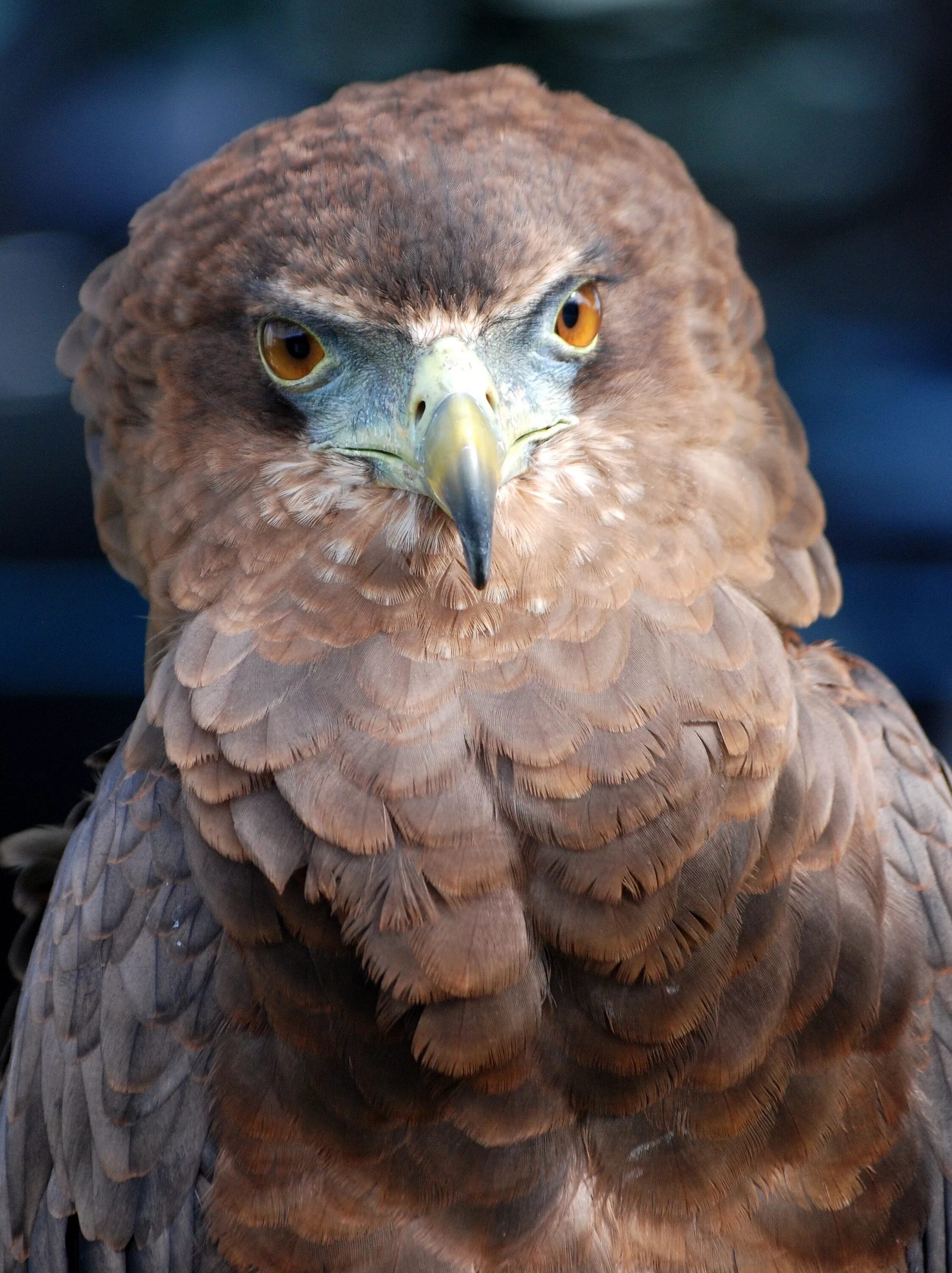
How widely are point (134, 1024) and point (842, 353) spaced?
1.86 metres

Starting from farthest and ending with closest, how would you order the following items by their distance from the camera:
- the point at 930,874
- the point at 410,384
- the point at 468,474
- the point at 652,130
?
the point at 652,130
the point at 930,874
the point at 410,384
the point at 468,474

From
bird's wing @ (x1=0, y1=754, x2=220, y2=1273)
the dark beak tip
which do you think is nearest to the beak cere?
the dark beak tip

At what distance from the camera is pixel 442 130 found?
1.23 meters

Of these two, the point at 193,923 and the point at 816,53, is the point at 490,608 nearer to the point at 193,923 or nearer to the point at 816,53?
the point at 193,923

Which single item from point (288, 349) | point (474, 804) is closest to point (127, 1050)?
point (474, 804)

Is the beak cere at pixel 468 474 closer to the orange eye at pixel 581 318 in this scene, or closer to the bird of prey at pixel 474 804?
the bird of prey at pixel 474 804

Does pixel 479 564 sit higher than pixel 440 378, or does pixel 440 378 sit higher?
pixel 440 378

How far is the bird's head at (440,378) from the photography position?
1.18 metres

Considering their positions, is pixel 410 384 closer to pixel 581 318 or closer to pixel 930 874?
pixel 581 318

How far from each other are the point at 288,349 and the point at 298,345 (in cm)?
1


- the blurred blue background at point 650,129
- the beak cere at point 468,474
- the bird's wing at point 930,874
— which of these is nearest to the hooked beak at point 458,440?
the beak cere at point 468,474

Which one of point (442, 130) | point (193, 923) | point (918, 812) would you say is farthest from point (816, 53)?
point (193, 923)

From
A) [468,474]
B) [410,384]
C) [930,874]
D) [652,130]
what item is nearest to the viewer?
[468,474]

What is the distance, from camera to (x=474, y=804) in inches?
46.0
